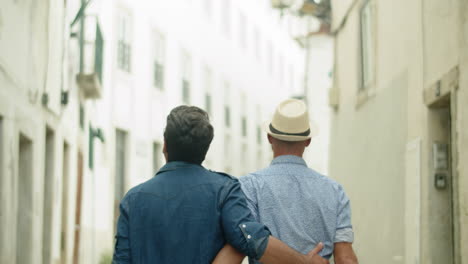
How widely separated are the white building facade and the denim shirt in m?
4.03

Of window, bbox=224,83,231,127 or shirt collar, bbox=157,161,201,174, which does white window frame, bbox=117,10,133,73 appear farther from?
shirt collar, bbox=157,161,201,174

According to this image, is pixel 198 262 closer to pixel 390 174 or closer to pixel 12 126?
pixel 12 126

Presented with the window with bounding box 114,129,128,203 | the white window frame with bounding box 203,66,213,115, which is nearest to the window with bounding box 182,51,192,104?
the white window frame with bounding box 203,66,213,115

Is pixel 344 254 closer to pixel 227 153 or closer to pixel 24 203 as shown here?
pixel 24 203

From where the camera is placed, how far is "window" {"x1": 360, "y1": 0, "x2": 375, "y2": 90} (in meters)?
10.3

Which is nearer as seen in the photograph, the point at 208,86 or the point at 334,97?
the point at 334,97

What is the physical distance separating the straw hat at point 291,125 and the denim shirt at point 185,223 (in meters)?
0.85

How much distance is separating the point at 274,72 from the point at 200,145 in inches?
1431

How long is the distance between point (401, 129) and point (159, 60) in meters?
13.5

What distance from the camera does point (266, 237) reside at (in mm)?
3371

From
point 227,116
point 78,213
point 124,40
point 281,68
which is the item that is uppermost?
point 281,68

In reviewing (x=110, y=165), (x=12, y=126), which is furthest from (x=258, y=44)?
(x=12, y=126)

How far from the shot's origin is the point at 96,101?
15352 mm

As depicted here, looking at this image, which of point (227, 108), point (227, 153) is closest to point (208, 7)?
point (227, 108)
